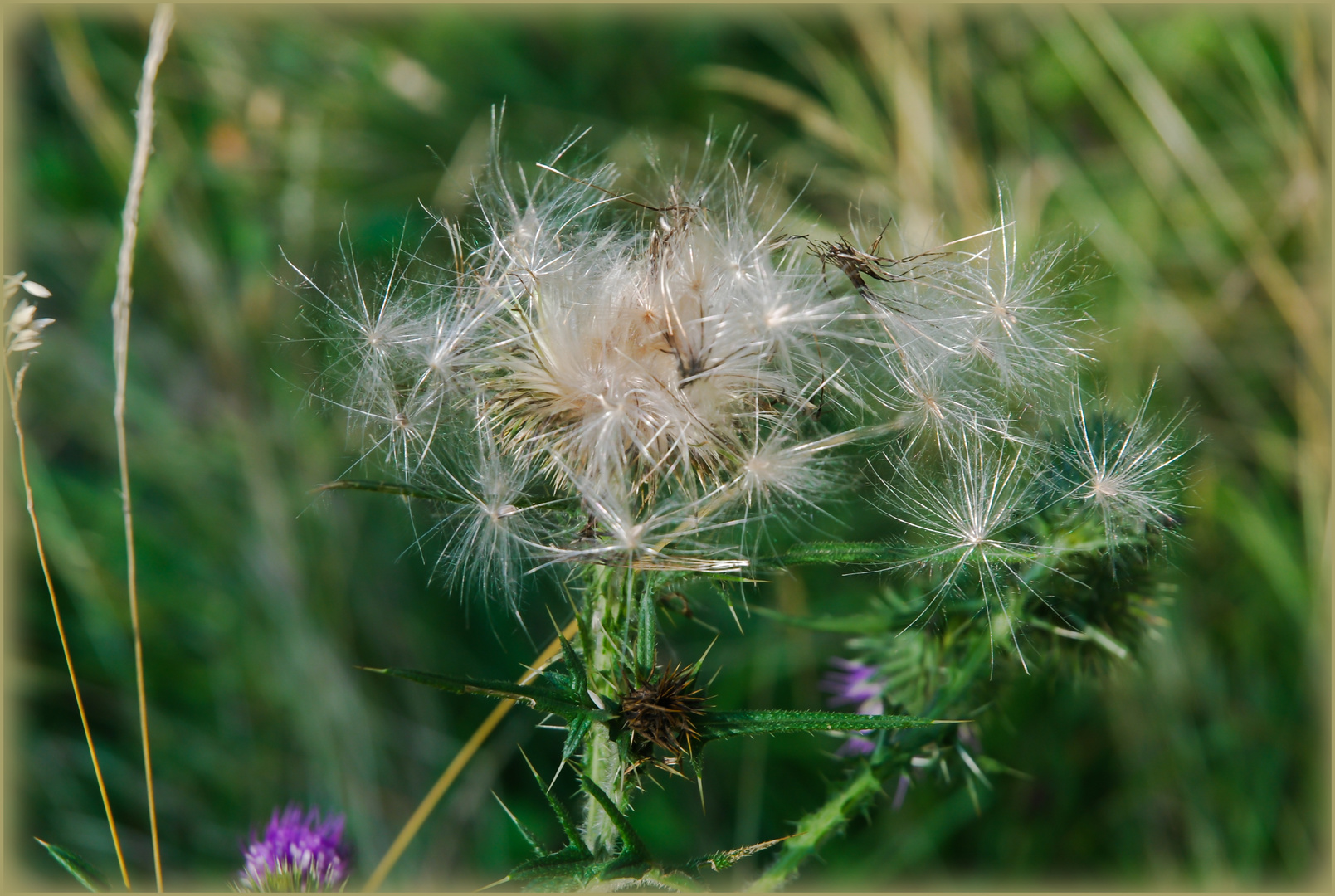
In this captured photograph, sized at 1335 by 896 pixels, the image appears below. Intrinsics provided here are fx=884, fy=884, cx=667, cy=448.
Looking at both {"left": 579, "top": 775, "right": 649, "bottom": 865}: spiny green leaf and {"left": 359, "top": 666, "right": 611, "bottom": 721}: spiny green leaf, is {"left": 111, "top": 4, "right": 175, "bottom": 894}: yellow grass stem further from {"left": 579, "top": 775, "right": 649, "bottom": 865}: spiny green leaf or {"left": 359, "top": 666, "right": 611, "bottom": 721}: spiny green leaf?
{"left": 579, "top": 775, "right": 649, "bottom": 865}: spiny green leaf

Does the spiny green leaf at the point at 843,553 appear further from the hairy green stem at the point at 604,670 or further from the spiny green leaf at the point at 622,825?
the spiny green leaf at the point at 622,825

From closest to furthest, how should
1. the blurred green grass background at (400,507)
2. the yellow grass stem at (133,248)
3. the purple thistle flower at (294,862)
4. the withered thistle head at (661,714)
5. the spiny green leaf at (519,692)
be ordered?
the spiny green leaf at (519,692) → the withered thistle head at (661,714) → the yellow grass stem at (133,248) → the purple thistle flower at (294,862) → the blurred green grass background at (400,507)

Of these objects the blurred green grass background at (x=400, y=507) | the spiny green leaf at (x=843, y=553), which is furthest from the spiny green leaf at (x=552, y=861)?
the blurred green grass background at (x=400, y=507)

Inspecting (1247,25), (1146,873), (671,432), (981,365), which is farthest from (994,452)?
(1247,25)

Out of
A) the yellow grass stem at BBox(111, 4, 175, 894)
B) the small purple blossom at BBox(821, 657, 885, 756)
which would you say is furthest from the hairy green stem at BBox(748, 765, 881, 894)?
the yellow grass stem at BBox(111, 4, 175, 894)

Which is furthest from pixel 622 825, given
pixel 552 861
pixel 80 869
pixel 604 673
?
pixel 80 869
